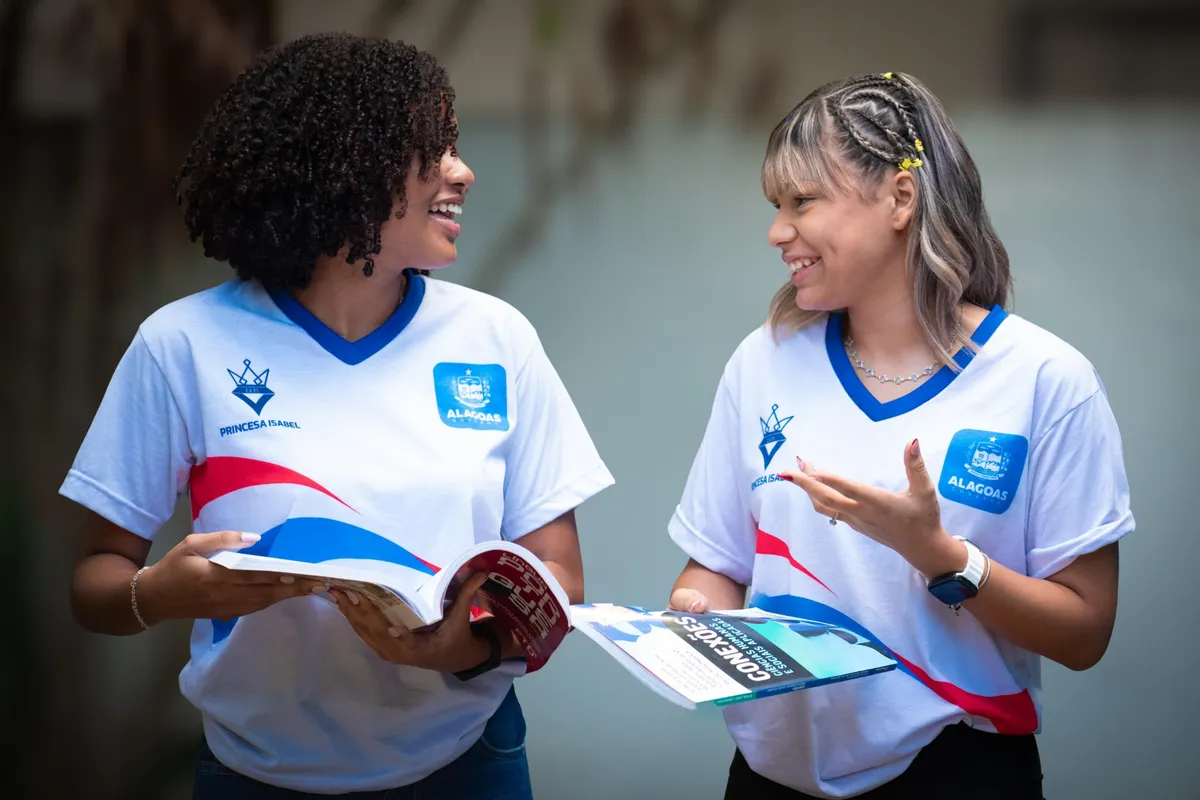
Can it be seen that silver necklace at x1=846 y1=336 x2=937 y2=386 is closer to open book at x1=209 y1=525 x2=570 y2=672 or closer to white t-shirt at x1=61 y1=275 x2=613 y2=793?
white t-shirt at x1=61 y1=275 x2=613 y2=793

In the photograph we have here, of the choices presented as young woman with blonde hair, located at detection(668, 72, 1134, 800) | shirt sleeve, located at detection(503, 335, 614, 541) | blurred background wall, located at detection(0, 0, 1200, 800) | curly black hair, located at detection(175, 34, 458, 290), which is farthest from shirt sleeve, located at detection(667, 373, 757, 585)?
Answer: blurred background wall, located at detection(0, 0, 1200, 800)

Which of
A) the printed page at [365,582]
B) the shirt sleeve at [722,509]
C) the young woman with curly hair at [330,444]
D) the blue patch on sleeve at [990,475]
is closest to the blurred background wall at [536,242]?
the shirt sleeve at [722,509]

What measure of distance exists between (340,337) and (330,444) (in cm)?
17

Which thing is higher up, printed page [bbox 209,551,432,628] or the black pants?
printed page [bbox 209,551,432,628]

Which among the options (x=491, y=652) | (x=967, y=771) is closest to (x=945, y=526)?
(x=967, y=771)

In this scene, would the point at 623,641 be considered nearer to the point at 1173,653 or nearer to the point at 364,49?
the point at 364,49

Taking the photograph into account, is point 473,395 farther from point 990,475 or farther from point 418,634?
point 990,475

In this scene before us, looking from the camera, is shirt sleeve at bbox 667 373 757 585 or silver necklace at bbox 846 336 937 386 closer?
silver necklace at bbox 846 336 937 386

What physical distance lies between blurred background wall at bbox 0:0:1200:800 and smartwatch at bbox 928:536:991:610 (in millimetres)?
1676

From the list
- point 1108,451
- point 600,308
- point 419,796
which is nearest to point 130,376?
point 419,796

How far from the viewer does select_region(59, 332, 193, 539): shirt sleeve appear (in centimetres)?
161

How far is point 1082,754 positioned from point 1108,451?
1.71 meters

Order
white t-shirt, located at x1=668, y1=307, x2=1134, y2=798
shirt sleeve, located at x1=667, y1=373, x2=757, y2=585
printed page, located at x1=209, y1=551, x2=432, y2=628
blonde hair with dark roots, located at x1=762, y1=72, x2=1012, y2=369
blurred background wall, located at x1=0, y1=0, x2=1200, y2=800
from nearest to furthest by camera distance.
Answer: printed page, located at x1=209, y1=551, x2=432, y2=628 → white t-shirt, located at x1=668, y1=307, x2=1134, y2=798 → blonde hair with dark roots, located at x1=762, y1=72, x2=1012, y2=369 → shirt sleeve, located at x1=667, y1=373, x2=757, y2=585 → blurred background wall, located at x1=0, y1=0, x2=1200, y2=800

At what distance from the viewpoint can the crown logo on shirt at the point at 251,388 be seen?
1618 millimetres
